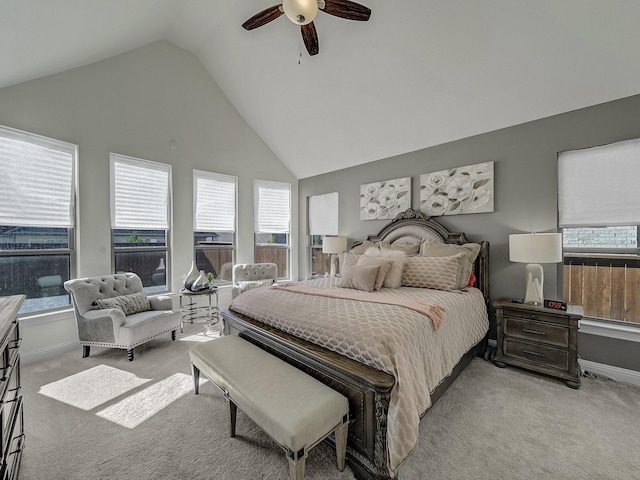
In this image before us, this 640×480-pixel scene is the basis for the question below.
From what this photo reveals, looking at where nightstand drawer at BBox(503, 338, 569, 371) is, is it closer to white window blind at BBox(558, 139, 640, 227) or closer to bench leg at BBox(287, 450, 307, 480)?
white window blind at BBox(558, 139, 640, 227)

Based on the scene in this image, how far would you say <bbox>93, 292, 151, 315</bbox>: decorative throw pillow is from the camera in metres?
3.10

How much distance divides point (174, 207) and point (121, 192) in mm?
711

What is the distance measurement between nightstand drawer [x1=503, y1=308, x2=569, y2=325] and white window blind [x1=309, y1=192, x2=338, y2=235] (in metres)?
2.97

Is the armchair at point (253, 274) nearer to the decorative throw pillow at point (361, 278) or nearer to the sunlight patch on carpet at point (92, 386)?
the decorative throw pillow at point (361, 278)

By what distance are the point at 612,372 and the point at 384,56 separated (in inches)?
157

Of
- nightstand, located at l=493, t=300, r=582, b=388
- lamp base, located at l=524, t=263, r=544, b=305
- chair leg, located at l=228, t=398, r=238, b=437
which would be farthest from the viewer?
lamp base, located at l=524, t=263, r=544, b=305

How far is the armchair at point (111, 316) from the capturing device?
297 cm

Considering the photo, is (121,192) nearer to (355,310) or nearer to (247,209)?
(247,209)

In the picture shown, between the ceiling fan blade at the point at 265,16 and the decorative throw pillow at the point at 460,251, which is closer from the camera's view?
the ceiling fan blade at the point at 265,16

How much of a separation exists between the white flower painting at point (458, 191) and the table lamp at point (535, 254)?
737 mm

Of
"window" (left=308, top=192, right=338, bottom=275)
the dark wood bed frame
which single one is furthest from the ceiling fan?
"window" (left=308, top=192, right=338, bottom=275)

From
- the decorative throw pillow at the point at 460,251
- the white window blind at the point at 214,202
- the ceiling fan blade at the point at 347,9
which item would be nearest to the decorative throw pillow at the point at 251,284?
the white window blind at the point at 214,202

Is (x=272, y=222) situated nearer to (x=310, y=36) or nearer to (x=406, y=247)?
(x=406, y=247)

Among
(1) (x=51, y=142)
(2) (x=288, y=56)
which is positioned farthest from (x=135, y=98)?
(2) (x=288, y=56)
